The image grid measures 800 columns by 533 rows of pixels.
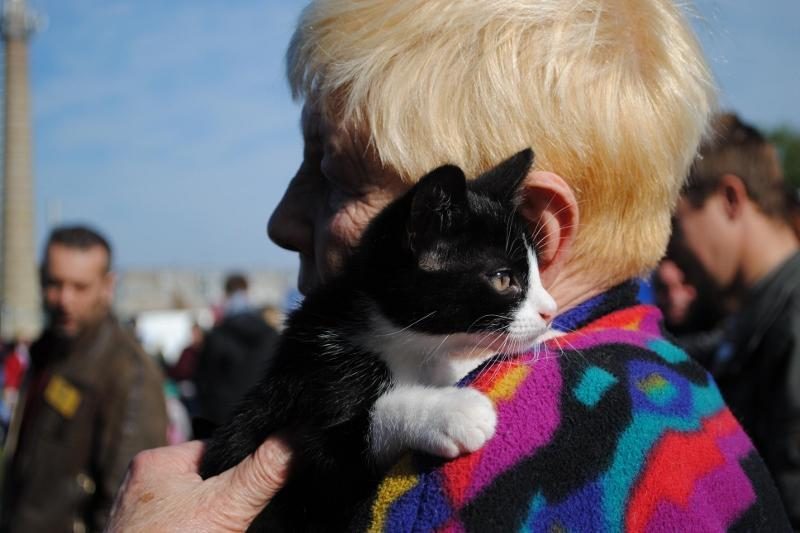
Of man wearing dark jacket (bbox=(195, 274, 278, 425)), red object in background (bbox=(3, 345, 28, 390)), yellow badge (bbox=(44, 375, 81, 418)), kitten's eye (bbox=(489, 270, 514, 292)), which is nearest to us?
kitten's eye (bbox=(489, 270, 514, 292))

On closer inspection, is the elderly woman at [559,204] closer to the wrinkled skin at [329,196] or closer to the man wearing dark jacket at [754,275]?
the wrinkled skin at [329,196]

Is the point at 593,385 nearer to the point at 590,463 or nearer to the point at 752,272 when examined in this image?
the point at 590,463

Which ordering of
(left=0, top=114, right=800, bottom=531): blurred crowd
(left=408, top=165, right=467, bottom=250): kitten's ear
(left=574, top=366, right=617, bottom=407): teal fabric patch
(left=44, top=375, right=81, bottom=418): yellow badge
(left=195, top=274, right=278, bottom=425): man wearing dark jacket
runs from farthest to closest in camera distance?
(left=195, top=274, right=278, bottom=425): man wearing dark jacket
(left=44, top=375, right=81, bottom=418): yellow badge
(left=0, top=114, right=800, bottom=531): blurred crowd
(left=408, top=165, right=467, bottom=250): kitten's ear
(left=574, top=366, right=617, bottom=407): teal fabric patch

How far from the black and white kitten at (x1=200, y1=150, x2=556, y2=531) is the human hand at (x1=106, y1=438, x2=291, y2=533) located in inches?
1.7

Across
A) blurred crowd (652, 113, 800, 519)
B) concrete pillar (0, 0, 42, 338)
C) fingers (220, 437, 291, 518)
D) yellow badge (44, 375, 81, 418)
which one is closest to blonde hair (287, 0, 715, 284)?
fingers (220, 437, 291, 518)

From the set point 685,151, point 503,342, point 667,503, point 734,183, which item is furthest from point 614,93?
point 734,183

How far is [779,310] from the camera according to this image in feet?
10.5

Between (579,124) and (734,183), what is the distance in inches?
103

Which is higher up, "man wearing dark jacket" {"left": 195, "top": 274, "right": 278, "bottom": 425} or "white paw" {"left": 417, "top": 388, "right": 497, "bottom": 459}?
"white paw" {"left": 417, "top": 388, "right": 497, "bottom": 459}

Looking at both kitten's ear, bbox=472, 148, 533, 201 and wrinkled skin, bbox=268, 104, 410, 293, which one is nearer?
kitten's ear, bbox=472, 148, 533, 201

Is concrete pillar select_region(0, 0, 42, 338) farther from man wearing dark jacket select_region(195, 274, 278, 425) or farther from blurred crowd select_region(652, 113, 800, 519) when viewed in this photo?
blurred crowd select_region(652, 113, 800, 519)

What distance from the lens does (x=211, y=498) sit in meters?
1.57

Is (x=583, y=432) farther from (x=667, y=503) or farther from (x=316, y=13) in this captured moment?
(x=316, y=13)

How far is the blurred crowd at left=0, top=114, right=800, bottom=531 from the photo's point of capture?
10.4ft
